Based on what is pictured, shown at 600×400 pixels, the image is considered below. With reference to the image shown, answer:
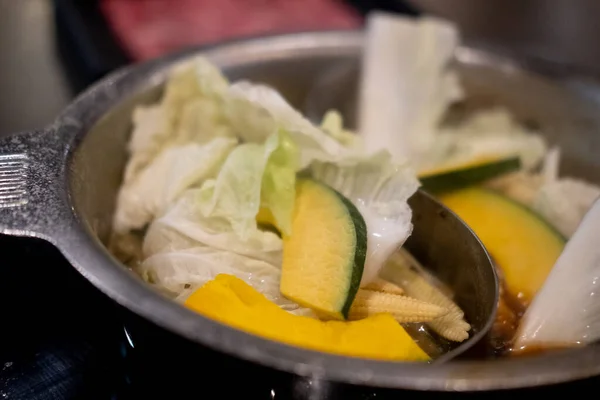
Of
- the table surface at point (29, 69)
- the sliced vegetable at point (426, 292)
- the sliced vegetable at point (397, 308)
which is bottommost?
the table surface at point (29, 69)

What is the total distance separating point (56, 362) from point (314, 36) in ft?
3.11

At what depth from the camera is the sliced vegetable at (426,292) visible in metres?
0.83

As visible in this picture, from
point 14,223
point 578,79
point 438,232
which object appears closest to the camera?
point 14,223

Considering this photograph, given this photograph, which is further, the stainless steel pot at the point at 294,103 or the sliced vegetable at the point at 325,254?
the sliced vegetable at the point at 325,254

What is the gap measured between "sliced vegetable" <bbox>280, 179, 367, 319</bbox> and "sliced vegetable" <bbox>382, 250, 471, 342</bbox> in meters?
0.14

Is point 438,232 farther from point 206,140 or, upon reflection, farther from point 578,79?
point 578,79

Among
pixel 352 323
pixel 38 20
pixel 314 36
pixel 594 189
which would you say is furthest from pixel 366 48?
pixel 38 20

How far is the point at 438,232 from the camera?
0.98 m

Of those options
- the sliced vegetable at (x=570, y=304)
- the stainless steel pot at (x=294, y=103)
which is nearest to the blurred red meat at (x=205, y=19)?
the stainless steel pot at (x=294, y=103)

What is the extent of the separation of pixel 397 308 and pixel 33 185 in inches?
20.1

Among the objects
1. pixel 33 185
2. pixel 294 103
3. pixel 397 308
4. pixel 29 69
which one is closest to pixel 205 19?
pixel 29 69

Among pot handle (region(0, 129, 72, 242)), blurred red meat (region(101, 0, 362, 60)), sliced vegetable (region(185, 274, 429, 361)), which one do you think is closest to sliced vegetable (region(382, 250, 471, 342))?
sliced vegetable (region(185, 274, 429, 361))

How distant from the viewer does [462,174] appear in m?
1.17

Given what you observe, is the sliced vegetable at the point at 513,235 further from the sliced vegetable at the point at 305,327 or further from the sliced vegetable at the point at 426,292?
the sliced vegetable at the point at 305,327
